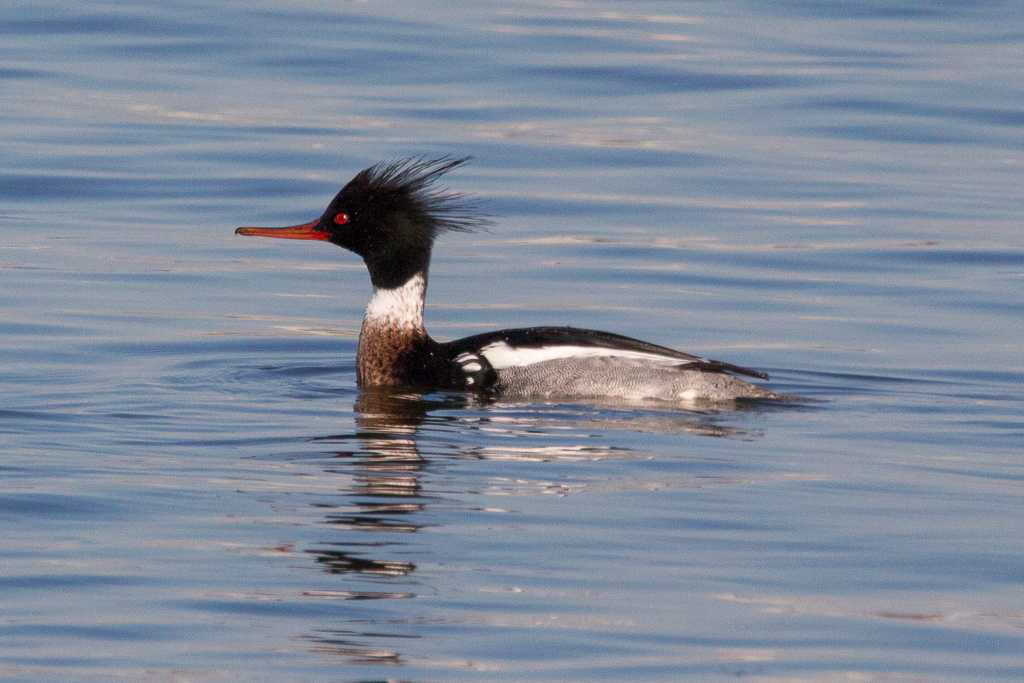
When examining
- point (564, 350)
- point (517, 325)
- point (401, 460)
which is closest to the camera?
point (401, 460)

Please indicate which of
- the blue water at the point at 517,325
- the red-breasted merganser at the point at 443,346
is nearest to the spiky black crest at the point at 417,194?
the red-breasted merganser at the point at 443,346

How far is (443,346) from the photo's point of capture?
1157 centimetres

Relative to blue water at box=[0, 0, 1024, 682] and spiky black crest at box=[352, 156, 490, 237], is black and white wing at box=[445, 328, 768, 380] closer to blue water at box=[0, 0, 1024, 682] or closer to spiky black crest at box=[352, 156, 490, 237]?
blue water at box=[0, 0, 1024, 682]

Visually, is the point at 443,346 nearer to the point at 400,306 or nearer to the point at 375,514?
the point at 400,306

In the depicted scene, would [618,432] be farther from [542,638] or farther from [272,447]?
[542,638]

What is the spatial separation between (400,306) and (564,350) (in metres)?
1.19

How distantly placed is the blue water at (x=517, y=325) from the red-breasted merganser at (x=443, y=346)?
234mm

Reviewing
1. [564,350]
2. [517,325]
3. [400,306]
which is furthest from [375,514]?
[517,325]

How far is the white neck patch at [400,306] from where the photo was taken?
11.8 meters

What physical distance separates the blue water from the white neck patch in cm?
42

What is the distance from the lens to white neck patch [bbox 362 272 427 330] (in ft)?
38.6

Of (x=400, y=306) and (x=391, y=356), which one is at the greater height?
(x=400, y=306)

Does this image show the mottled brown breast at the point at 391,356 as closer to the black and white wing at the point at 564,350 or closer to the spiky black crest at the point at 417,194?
the black and white wing at the point at 564,350

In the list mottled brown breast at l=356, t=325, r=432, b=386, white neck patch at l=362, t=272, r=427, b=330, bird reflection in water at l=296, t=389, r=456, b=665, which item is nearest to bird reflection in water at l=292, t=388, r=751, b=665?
bird reflection in water at l=296, t=389, r=456, b=665
